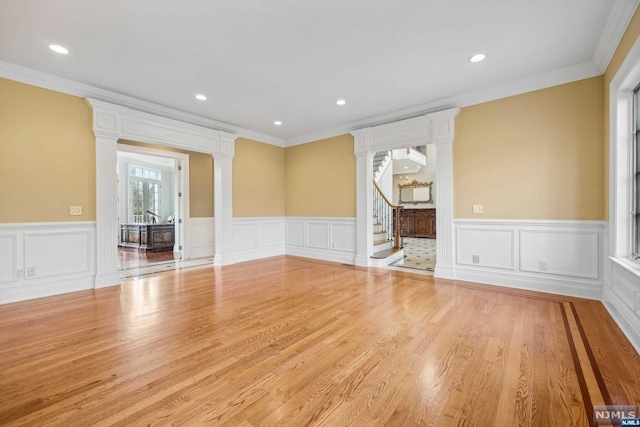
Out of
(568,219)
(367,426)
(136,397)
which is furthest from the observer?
(568,219)

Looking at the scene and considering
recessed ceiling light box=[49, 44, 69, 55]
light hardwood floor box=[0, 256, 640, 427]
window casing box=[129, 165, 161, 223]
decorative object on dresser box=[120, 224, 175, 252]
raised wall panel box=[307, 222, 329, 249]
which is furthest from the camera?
window casing box=[129, 165, 161, 223]

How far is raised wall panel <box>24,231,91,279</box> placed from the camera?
360 cm

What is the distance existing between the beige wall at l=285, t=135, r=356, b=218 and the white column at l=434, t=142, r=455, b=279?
69.3 inches

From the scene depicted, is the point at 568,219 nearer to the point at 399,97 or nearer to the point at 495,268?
the point at 495,268

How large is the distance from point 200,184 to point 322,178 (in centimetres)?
313

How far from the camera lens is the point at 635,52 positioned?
2.34 metres

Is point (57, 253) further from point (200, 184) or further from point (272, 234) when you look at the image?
point (272, 234)

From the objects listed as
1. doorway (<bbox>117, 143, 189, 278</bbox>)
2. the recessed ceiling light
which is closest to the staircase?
doorway (<bbox>117, 143, 189, 278</bbox>)

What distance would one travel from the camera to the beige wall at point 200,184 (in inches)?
267

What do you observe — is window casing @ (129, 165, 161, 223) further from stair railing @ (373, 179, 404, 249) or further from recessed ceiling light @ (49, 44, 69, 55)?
stair railing @ (373, 179, 404, 249)

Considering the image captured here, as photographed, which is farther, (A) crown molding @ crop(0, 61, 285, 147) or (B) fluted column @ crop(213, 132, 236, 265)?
(B) fluted column @ crop(213, 132, 236, 265)

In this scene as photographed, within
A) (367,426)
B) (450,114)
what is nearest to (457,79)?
(450,114)

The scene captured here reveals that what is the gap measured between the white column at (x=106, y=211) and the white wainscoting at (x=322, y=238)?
3630 millimetres

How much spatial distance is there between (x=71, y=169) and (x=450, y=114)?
18.6 ft
